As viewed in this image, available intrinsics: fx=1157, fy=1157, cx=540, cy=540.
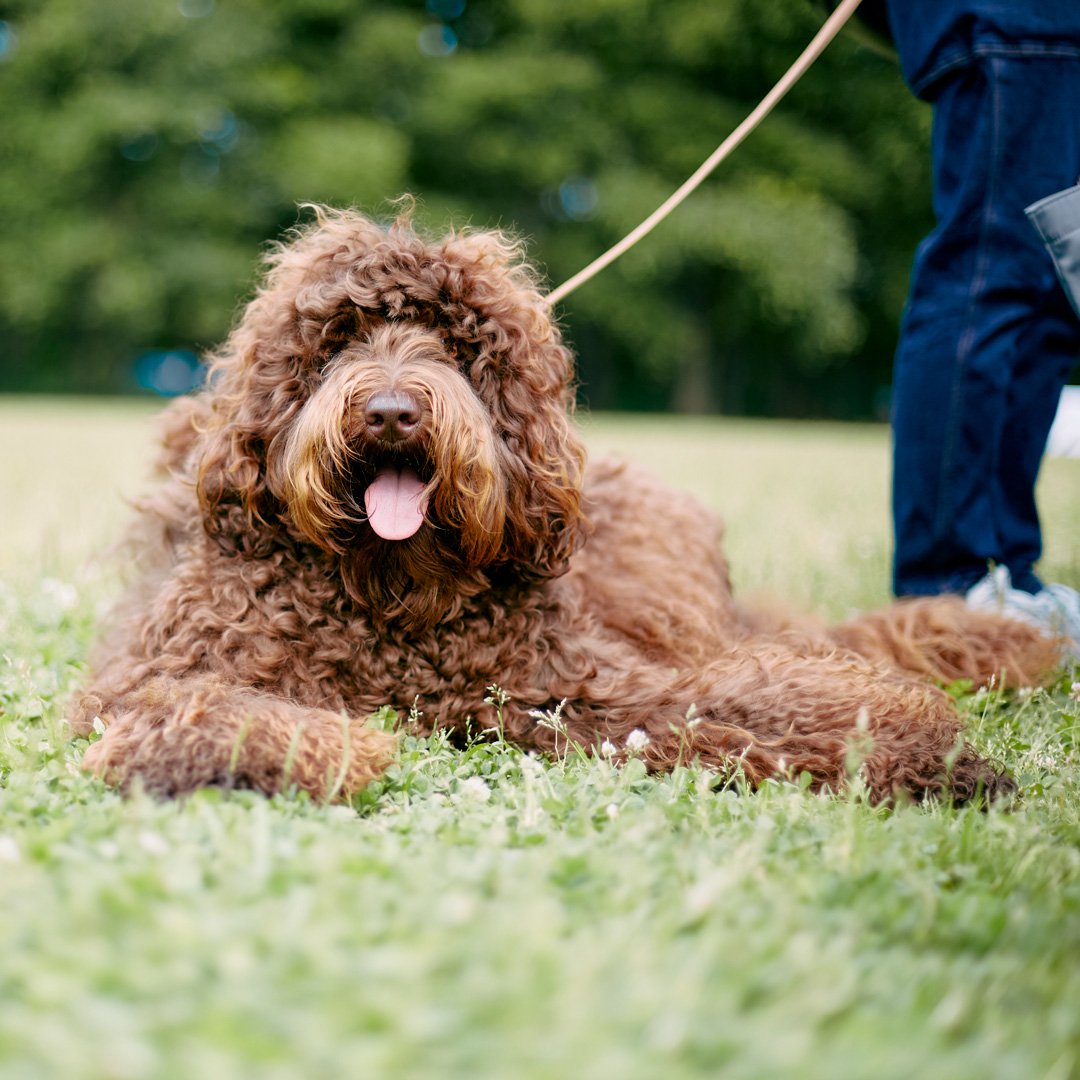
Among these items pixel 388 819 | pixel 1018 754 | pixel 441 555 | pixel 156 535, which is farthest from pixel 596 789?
pixel 156 535

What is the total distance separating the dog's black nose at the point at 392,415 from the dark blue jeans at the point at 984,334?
210 centimetres

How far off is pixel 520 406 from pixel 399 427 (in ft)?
1.45

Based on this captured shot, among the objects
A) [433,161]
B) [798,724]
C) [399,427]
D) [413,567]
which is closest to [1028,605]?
[798,724]

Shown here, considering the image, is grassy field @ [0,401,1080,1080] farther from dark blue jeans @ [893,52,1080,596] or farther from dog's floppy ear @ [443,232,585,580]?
dark blue jeans @ [893,52,1080,596]

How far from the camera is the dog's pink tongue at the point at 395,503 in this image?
9.32 feet

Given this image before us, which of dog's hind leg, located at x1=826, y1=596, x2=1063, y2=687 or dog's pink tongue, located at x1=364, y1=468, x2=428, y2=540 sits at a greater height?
dog's pink tongue, located at x1=364, y1=468, x2=428, y2=540

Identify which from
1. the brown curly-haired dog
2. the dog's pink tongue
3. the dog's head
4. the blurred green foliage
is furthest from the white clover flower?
the blurred green foliage

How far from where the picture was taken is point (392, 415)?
2.79 metres

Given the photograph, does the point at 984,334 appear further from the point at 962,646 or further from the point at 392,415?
the point at 392,415

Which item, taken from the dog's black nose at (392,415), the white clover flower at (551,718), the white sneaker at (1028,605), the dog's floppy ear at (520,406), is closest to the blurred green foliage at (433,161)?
the white sneaker at (1028,605)

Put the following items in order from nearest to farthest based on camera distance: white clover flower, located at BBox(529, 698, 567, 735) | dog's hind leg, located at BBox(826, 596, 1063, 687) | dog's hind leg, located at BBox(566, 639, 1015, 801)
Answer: dog's hind leg, located at BBox(566, 639, 1015, 801)
white clover flower, located at BBox(529, 698, 567, 735)
dog's hind leg, located at BBox(826, 596, 1063, 687)

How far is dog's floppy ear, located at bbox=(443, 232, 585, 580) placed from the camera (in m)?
3.10

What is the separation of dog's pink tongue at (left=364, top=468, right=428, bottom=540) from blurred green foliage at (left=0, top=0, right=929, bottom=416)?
25974 millimetres

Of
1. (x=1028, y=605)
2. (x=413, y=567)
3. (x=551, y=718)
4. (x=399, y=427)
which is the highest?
(x=399, y=427)
